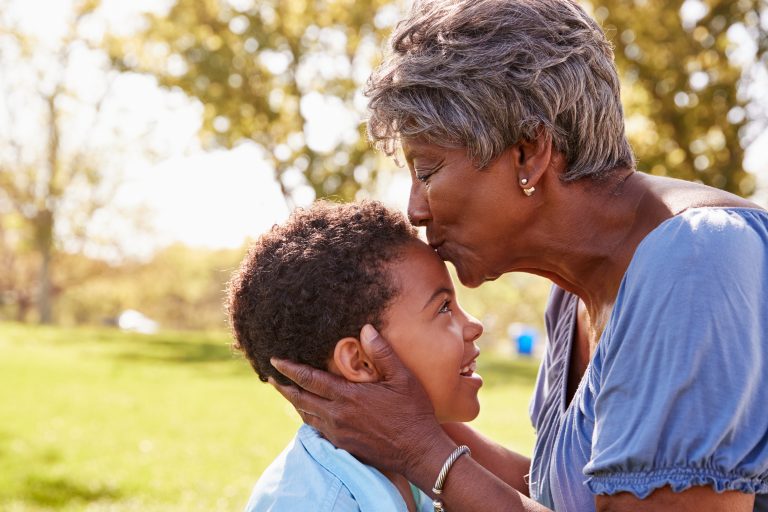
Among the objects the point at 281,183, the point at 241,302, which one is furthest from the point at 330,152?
the point at 241,302

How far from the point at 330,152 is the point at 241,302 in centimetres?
1900

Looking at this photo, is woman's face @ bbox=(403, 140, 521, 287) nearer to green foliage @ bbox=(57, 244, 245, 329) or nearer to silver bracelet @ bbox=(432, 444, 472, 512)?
silver bracelet @ bbox=(432, 444, 472, 512)

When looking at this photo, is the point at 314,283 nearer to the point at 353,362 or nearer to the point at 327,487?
the point at 353,362

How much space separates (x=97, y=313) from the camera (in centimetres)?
4522

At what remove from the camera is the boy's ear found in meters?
2.57

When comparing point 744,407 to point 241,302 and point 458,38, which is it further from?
point 241,302

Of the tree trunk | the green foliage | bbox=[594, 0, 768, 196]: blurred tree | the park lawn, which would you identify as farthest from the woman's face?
the green foliage

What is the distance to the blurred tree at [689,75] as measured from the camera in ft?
57.8

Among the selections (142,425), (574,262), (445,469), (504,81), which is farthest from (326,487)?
(142,425)

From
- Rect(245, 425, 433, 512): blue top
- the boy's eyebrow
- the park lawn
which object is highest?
the boy's eyebrow

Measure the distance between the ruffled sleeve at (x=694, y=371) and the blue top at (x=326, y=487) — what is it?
0.65 m

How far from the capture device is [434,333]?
267 centimetres

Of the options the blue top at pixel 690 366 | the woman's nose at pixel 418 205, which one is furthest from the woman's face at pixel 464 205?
the blue top at pixel 690 366

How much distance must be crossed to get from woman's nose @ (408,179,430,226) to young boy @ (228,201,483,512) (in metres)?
0.10
